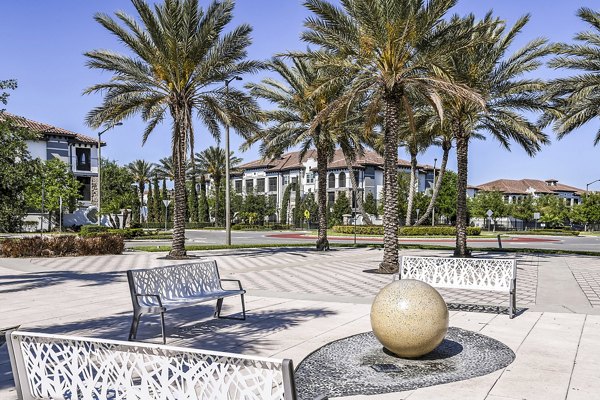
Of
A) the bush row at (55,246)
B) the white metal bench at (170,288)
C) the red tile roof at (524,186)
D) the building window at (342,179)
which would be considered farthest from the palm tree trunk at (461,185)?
the red tile roof at (524,186)

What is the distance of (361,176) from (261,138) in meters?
48.6

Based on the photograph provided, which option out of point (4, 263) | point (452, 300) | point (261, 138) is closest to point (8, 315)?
point (452, 300)

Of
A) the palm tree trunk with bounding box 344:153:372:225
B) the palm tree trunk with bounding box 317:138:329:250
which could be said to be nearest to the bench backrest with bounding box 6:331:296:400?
the palm tree trunk with bounding box 317:138:329:250

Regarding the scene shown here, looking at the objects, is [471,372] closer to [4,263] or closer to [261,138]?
[4,263]

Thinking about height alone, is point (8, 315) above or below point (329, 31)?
below

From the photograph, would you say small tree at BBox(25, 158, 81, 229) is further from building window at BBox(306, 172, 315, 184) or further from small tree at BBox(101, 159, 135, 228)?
building window at BBox(306, 172, 315, 184)

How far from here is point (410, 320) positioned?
588 cm

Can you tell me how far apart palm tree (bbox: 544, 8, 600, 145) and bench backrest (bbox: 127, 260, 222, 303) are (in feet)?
53.0

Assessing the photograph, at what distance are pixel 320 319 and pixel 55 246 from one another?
16.9 metres

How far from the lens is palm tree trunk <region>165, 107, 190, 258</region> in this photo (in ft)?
63.7

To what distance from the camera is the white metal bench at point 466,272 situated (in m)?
9.25

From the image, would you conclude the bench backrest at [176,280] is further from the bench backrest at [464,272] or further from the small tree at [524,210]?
the small tree at [524,210]

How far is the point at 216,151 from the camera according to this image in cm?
6519

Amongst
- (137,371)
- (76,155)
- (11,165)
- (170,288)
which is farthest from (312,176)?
(137,371)
